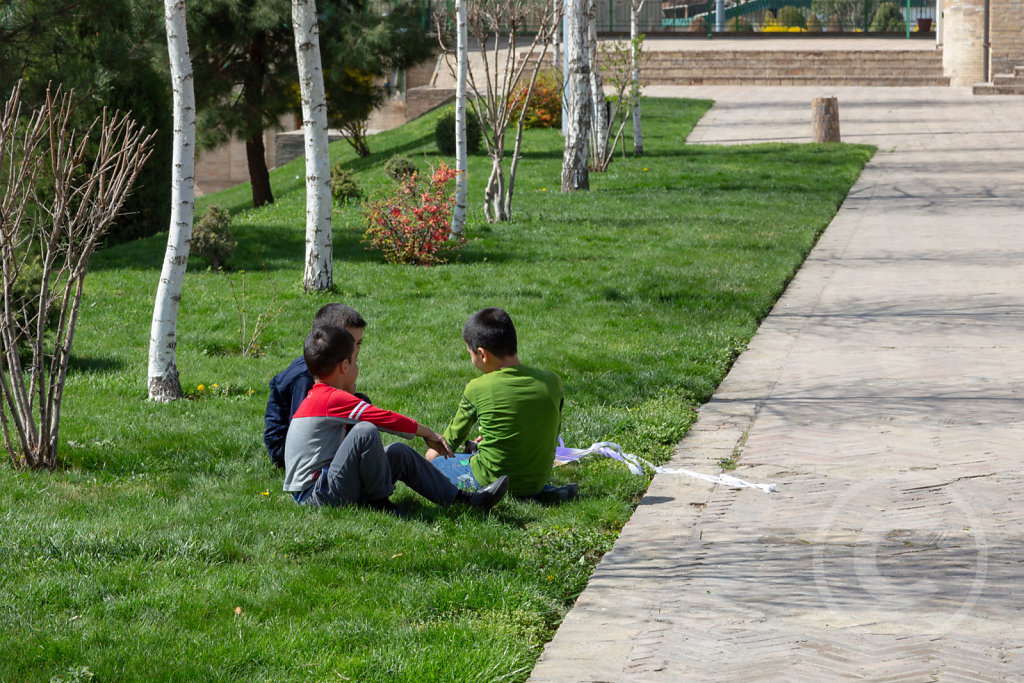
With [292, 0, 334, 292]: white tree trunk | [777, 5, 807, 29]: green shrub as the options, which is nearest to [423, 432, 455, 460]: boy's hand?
A: [292, 0, 334, 292]: white tree trunk

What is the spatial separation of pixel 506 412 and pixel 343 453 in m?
0.84

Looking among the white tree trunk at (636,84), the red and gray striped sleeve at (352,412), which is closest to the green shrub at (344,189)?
the white tree trunk at (636,84)

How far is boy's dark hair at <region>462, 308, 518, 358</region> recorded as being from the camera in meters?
5.62

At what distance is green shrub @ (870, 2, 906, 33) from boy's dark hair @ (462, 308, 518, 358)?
42932mm

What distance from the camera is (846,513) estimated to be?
18.1 feet

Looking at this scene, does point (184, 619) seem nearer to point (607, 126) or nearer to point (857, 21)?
point (607, 126)

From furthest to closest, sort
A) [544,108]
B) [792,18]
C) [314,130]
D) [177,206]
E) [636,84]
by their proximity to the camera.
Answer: [792,18] < [544,108] < [636,84] < [314,130] < [177,206]

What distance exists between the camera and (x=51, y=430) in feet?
20.5

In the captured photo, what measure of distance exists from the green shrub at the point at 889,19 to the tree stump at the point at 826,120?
943 inches

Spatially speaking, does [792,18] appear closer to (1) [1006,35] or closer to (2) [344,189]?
(1) [1006,35]

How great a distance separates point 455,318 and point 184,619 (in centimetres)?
601

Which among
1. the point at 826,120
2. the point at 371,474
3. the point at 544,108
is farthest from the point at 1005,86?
the point at 371,474

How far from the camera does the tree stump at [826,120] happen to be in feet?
74.4

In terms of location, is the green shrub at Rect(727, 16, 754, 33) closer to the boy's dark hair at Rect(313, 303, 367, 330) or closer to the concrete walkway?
the concrete walkway
